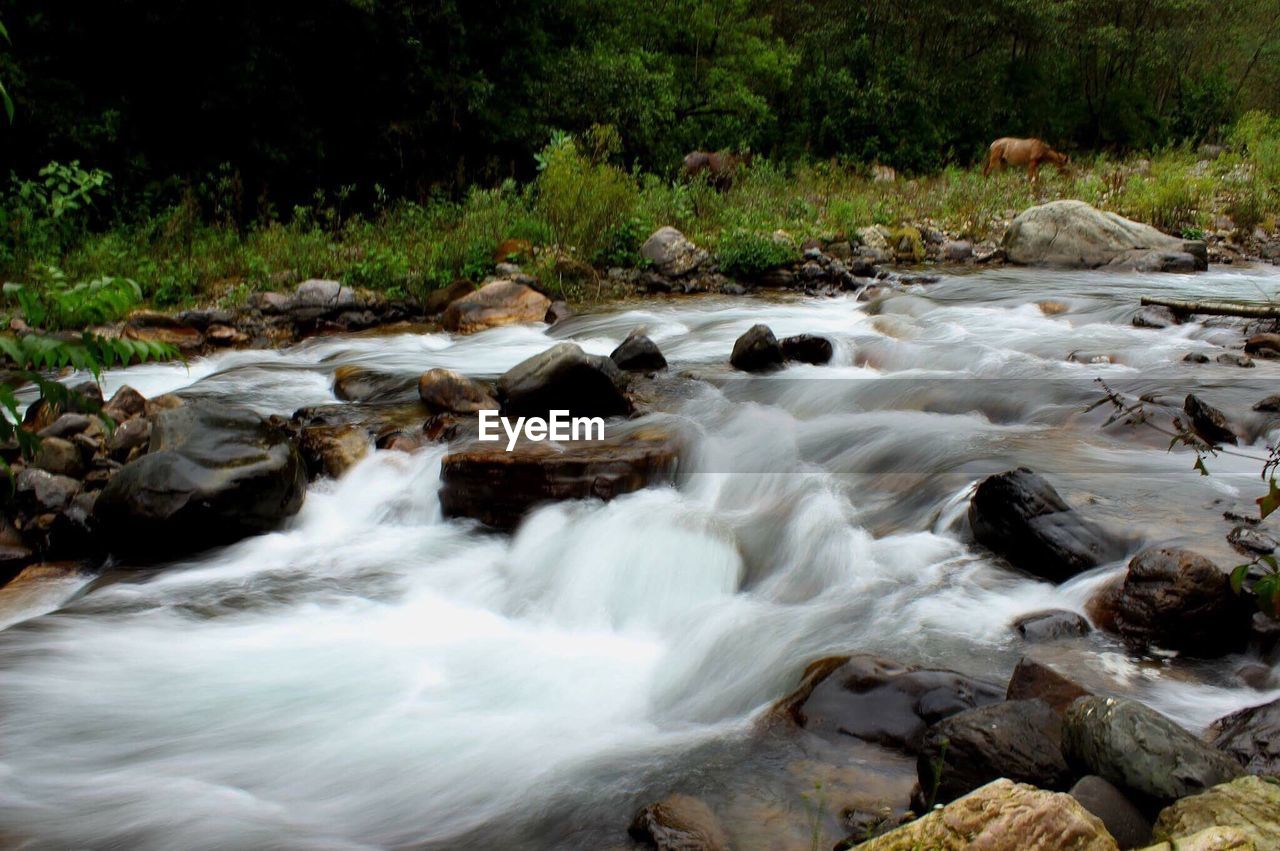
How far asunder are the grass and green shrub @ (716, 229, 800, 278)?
0.06ft

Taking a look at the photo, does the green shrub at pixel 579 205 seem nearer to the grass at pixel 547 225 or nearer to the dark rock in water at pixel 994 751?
the grass at pixel 547 225

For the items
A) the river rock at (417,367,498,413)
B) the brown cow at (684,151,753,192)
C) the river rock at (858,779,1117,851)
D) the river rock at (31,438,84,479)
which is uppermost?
the brown cow at (684,151,753,192)

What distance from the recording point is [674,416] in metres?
6.87

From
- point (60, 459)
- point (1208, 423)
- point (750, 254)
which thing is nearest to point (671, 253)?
point (750, 254)

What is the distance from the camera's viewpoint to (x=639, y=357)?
810cm

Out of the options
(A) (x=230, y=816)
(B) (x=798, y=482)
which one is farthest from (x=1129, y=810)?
(B) (x=798, y=482)

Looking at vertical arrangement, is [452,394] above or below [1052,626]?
above

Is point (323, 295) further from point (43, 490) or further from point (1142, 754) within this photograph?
point (1142, 754)

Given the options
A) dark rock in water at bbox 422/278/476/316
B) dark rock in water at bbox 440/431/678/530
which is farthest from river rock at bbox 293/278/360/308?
dark rock in water at bbox 440/431/678/530

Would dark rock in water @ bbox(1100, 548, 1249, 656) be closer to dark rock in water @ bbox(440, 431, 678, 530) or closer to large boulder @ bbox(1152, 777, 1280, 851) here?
large boulder @ bbox(1152, 777, 1280, 851)

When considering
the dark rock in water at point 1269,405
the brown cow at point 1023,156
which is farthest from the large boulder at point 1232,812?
the brown cow at point 1023,156

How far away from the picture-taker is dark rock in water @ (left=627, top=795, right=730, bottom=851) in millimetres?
2742

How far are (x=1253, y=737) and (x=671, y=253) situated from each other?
32.6 feet

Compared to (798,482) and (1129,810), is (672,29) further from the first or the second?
(1129,810)
